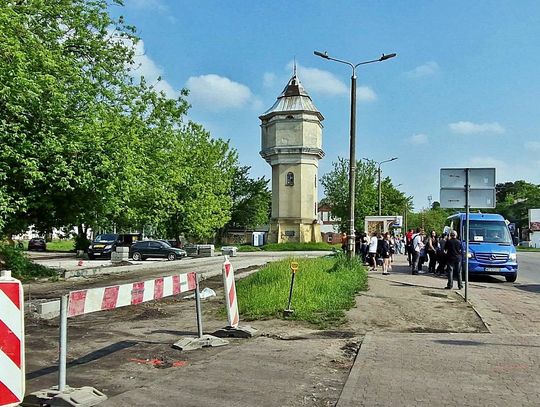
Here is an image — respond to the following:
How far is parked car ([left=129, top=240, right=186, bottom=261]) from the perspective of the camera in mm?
40438

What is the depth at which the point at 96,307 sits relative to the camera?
6980 millimetres

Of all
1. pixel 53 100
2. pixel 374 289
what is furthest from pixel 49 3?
pixel 374 289

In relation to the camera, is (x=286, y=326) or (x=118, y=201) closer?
(x=286, y=326)

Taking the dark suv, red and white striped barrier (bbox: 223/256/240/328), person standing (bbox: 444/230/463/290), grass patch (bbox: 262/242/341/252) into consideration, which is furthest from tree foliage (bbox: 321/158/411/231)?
red and white striped barrier (bbox: 223/256/240/328)

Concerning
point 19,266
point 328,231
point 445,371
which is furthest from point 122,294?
point 328,231

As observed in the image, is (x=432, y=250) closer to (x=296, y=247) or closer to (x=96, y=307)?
(x=96, y=307)

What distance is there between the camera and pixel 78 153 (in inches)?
771

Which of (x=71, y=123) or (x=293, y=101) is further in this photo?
(x=293, y=101)

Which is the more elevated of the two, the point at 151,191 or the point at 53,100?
the point at 53,100

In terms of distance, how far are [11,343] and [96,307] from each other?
1690mm

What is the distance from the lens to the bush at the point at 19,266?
21641 mm

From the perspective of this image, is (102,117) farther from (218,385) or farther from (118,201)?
(218,385)

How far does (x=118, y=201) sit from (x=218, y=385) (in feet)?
52.7

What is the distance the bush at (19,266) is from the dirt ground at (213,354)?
10.1 m
